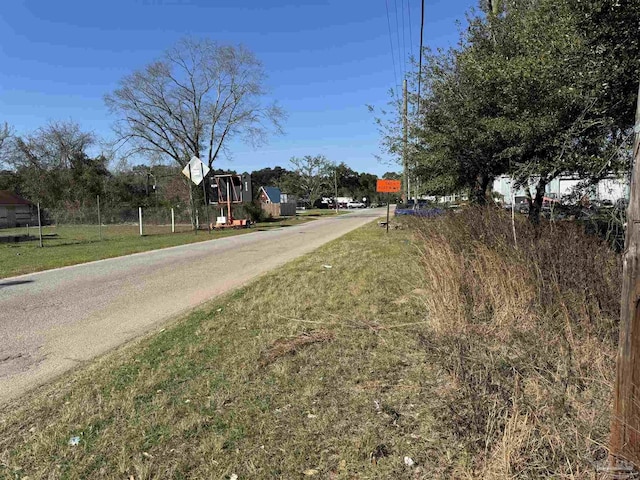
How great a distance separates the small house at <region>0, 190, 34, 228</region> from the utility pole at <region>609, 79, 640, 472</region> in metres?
49.3

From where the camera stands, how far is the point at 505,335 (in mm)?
4008

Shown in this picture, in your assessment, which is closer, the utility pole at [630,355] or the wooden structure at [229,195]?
the utility pole at [630,355]

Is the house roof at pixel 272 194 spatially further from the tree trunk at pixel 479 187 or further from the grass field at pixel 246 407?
the grass field at pixel 246 407

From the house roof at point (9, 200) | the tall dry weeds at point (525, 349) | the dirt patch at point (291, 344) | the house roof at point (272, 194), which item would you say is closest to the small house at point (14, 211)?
the house roof at point (9, 200)

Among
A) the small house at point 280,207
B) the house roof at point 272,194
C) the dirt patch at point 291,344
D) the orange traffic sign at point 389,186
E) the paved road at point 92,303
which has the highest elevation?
the house roof at point 272,194

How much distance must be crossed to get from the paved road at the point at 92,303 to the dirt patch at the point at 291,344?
1978 millimetres

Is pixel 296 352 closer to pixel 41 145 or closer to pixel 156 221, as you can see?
pixel 156 221

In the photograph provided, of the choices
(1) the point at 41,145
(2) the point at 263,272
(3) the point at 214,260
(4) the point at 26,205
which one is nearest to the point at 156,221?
(4) the point at 26,205

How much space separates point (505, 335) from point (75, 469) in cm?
343

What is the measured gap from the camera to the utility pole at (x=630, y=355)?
180 centimetres

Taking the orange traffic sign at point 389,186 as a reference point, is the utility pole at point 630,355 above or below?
below

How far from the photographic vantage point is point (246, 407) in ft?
10.6

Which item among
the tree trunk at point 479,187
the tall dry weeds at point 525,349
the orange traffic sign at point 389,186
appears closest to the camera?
the tall dry weeds at point 525,349

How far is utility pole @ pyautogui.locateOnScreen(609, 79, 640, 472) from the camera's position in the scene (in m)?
1.80
